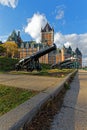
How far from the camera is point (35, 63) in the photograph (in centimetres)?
2947

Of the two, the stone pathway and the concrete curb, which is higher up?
the stone pathway

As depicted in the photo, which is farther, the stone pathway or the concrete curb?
the stone pathway

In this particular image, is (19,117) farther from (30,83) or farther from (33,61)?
(33,61)

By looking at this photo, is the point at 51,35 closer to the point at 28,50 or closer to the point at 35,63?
the point at 28,50

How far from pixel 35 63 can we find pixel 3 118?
83.3 feet

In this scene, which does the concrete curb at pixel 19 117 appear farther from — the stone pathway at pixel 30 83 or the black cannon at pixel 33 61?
the black cannon at pixel 33 61

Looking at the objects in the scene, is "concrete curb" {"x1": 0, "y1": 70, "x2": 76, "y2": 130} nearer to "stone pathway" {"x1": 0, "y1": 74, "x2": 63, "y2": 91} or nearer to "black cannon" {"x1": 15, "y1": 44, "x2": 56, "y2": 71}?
"stone pathway" {"x1": 0, "y1": 74, "x2": 63, "y2": 91}

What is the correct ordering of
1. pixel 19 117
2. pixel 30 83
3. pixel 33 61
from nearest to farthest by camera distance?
pixel 19 117 < pixel 30 83 < pixel 33 61

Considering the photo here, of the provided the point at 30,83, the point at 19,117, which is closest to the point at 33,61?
the point at 30,83

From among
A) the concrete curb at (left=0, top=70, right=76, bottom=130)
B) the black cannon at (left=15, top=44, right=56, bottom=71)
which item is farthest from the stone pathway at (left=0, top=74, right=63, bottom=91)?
the black cannon at (left=15, top=44, right=56, bottom=71)

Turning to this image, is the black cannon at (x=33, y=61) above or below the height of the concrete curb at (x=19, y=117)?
above

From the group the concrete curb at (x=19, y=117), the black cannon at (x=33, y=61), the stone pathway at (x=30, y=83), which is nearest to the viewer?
the concrete curb at (x=19, y=117)

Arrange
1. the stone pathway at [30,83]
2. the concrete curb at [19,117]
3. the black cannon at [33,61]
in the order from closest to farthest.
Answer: the concrete curb at [19,117], the stone pathway at [30,83], the black cannon at [33,61]

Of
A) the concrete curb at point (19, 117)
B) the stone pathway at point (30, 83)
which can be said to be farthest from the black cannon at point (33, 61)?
the concrete curb at point (19, 117)
